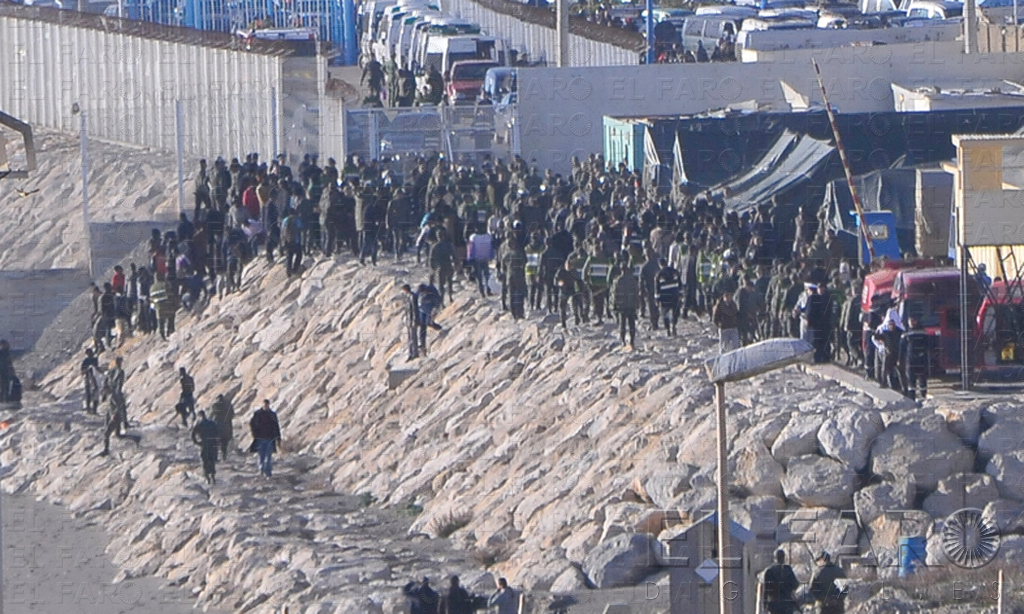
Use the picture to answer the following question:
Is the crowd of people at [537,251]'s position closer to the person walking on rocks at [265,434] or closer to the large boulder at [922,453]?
the large boulder at [922,453]

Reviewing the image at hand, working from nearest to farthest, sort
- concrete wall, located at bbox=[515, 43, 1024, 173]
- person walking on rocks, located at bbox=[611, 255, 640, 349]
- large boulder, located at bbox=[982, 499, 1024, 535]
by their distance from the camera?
1. large boulder, located at bbox=[982, 499, 1024, 535]
2. person walking on rocks, located at bbox=[611, 255, 640, 349]
3. concrete wall, located at bbox=[515, 43, 1024, 173]

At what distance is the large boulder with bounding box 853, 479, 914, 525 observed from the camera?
770 cm

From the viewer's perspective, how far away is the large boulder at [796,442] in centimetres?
809

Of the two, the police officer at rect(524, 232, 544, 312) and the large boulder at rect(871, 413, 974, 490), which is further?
the police officer at rect(524, 232, 544, 312)

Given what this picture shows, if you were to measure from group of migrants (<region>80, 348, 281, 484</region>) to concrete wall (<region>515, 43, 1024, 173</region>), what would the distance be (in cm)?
356

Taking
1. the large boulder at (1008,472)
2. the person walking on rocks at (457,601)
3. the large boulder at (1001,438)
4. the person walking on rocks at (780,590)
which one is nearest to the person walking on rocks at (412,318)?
the person walking on rocks at (457,601)

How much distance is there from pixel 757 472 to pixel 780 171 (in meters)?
5.99

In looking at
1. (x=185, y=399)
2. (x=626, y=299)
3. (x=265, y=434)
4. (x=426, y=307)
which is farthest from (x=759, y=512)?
(x=185, y=399)

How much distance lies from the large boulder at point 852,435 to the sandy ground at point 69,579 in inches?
116

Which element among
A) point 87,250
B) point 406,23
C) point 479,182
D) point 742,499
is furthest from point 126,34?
point 742,499

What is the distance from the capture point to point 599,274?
1041cm

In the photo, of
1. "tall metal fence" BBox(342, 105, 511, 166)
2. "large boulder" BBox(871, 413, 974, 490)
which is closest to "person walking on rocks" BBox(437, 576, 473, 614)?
"large boulder" BBox(871, 413, 974, 490)

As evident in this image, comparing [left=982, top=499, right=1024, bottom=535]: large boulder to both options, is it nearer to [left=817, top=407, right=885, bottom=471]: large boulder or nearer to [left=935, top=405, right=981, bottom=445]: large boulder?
[left=935, top=405, right=981, bottom=445]: large boulder

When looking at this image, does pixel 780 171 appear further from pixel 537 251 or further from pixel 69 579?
pixel 69 579
